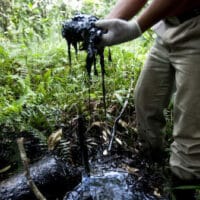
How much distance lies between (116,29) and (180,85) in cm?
66

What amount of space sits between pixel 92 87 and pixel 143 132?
118 cm

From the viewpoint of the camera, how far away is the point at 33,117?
365cm

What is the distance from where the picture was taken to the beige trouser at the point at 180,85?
2.51 metres

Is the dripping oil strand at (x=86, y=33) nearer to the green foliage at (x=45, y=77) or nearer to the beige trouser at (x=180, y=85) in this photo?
the beige trouser at (x=180, y=85)

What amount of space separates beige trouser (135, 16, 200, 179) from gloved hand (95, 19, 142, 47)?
0.36 m

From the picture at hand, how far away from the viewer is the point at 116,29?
2432mm

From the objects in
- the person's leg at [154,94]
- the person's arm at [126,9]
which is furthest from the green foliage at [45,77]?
the person's arm at [126,9]

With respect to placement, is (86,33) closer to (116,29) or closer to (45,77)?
(116,29)

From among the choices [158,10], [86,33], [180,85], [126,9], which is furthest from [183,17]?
[86,33]

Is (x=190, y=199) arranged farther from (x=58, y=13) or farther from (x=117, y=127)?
(x=58, y=13)

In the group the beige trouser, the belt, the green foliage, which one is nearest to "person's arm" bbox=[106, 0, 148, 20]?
the beige trouser

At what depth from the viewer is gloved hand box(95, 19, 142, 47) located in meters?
2.42

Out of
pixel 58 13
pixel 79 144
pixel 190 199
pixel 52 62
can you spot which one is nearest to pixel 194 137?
pixel 190 199

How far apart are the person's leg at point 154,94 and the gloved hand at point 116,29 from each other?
0.53 meters
